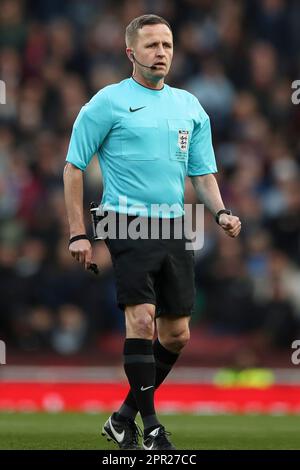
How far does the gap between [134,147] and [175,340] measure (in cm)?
116

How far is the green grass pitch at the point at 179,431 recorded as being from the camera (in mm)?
8086

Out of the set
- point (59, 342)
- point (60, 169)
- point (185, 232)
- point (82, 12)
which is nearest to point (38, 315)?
point (59, 342)

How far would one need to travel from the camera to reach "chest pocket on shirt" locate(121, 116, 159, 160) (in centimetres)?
774

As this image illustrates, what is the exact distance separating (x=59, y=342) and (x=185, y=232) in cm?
741

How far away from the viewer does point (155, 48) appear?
7.80 meters

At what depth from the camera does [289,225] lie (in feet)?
51.4

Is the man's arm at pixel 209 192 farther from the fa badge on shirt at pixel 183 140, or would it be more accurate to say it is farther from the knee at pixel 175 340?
the knee at pixel 175 340

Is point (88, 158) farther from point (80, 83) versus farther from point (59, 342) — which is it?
point (80, 83)

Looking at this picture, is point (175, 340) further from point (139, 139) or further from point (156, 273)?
point (139, 139)

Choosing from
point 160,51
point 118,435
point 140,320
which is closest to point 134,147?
point 160,51

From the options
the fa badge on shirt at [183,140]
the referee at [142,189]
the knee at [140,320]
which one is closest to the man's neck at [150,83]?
the referee at [142,189]

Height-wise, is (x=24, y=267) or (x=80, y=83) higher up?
(x=80, y=83)

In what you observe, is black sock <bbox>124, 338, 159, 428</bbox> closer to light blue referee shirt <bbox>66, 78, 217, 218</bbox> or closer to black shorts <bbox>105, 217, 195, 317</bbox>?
black shorts <bbox>105, 217, 195, 317</bbox>

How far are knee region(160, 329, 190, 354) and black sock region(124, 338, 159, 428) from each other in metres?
0.31
